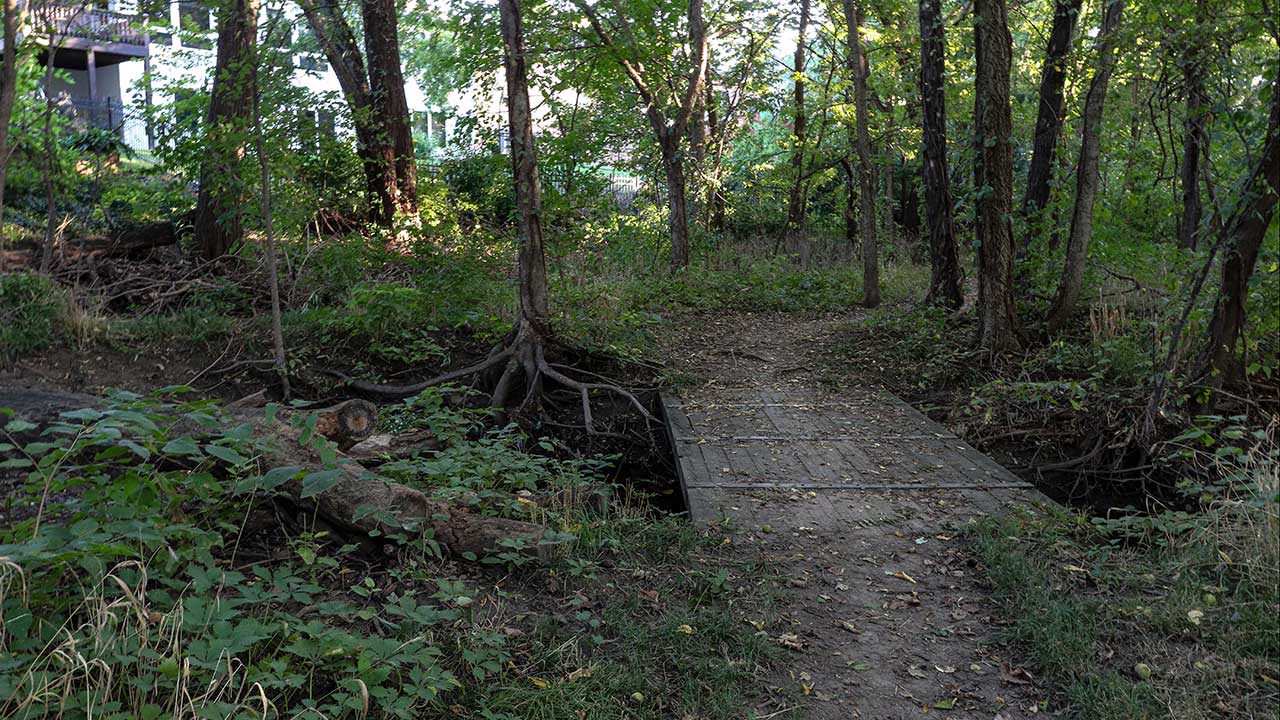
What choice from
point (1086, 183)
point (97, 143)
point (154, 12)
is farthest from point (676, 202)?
point (97, 143)

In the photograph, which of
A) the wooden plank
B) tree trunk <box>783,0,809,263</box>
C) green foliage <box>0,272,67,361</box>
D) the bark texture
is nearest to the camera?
the wooden plank

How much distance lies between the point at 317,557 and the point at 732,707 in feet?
6.13

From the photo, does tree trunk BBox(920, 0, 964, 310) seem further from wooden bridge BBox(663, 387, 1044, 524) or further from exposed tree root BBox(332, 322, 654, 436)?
exposed tree root BBox(332, 322, 654, 436)

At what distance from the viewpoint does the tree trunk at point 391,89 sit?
12.4m

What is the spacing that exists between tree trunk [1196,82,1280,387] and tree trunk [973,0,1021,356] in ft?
9.20

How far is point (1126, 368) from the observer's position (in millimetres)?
7250

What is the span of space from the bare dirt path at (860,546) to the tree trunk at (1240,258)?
1.53m

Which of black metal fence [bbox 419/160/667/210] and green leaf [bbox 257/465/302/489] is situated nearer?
green leaf [bbox 257/465/302/489]

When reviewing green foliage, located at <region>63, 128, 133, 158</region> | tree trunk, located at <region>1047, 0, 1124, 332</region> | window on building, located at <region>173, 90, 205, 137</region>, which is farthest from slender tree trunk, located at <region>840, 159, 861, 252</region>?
window on building, located at <region>173, 90, 205, 137</region>

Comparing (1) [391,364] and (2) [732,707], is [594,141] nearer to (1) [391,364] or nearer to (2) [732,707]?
(1) [391,364]

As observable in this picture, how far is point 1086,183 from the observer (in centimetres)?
888

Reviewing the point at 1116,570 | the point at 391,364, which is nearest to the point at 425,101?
the point at 391,364

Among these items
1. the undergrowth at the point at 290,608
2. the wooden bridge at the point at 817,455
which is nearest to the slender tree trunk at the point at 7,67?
the undergrowth at the point at 290,608

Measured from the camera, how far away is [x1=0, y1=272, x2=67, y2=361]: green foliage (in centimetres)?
852
